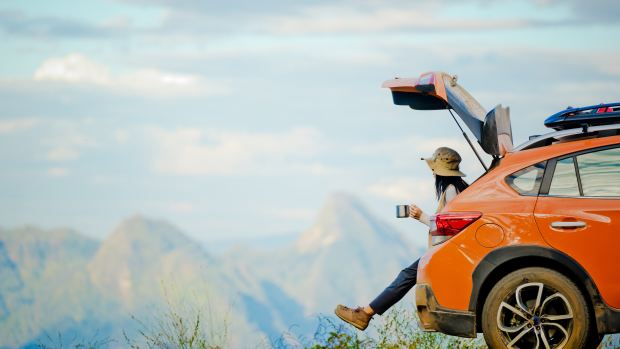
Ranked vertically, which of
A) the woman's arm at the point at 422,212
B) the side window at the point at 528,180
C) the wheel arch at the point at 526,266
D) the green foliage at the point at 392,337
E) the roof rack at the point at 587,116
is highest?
the roof rack at the point at 587,116

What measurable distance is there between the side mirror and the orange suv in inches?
0.6

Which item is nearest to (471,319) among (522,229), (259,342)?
(522,229)

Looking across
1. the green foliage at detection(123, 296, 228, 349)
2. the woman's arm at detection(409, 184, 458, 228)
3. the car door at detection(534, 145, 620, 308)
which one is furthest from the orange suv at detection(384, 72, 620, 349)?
the green foliage at detection(123, 296, 228, 349)

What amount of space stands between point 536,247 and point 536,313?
494mm

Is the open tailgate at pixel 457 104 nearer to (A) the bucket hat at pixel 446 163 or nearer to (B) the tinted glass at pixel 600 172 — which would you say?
(A) the bucket hat at pixel 446 163

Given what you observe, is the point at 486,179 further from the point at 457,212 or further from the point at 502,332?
the point at 502,332

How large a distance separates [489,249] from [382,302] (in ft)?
Answer: 6.28

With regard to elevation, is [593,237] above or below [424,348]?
above

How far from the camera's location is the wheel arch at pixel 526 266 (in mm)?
8055

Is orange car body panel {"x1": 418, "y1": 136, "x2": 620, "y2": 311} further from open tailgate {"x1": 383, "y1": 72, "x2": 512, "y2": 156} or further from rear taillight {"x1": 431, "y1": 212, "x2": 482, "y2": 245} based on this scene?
open tailgate {"x1": 383, "y1": 72, "x2": 512, "y2": 156}

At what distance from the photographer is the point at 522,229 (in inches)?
322

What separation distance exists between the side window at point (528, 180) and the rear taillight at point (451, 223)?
345mm

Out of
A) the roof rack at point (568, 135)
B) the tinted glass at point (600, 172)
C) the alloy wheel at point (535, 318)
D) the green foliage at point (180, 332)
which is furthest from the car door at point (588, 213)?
the green foliage at point (180, 332)

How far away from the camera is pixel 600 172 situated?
319 inches
